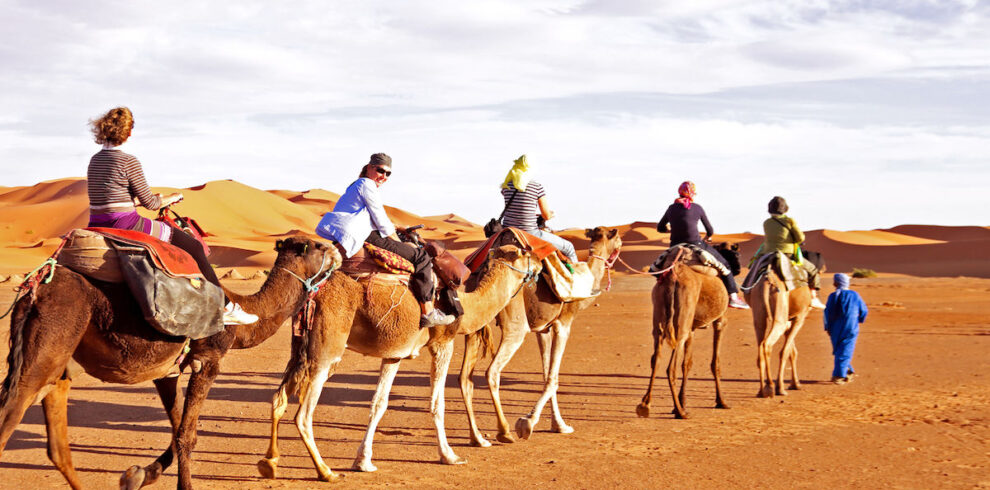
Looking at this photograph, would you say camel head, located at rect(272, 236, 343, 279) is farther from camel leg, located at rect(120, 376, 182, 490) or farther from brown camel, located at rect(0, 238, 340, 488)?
camel leg, located at rect(120, 376, 182, 490)

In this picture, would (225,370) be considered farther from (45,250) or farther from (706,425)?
(45,250)

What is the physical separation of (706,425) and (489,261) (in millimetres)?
3558

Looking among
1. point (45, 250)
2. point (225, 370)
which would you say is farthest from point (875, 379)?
point (45, 250)

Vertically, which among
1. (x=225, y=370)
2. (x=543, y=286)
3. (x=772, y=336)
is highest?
(x=543, y=286)

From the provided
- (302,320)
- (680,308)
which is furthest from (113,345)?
(680,308)

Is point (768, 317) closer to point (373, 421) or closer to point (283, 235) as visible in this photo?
point (373, 421)

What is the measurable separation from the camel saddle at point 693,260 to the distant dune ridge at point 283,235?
30459mm

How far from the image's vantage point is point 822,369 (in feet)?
54.2

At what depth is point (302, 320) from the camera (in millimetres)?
8219

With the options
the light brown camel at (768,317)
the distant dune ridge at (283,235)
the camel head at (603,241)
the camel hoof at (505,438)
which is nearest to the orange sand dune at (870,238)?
the distant dune ridge at (283,235)

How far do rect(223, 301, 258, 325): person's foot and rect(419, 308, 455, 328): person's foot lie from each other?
1831 millimetres

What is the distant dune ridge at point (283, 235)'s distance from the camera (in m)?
55.3

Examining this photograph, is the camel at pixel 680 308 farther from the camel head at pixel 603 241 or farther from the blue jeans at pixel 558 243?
the blue jeans at pixel 558 243

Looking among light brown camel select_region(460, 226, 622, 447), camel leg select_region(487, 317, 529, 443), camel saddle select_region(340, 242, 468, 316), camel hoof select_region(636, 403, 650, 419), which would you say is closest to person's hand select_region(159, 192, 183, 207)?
camel saddle select_region(340, 242, 468, 316)
